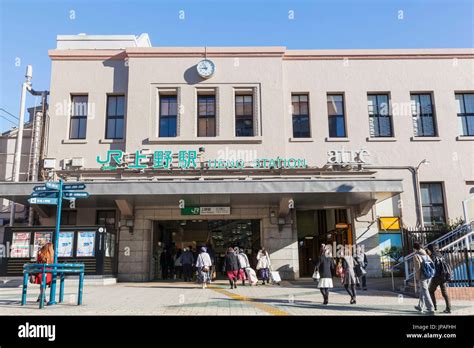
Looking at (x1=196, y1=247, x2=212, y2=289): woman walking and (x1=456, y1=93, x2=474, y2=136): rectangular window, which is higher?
(x1=456, y1=93, x2=474, y2=136): rectangular window

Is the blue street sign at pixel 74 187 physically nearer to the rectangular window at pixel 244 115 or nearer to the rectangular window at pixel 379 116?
the rectangular window at pixel 244 115

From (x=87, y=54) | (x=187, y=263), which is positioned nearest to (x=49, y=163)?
(x=87, y=54)

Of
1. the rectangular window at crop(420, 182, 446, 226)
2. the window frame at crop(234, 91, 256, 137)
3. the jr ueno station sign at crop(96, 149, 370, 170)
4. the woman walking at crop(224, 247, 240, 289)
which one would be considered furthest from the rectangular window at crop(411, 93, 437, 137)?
the woman walking at crop(224, 247, 240, 289)

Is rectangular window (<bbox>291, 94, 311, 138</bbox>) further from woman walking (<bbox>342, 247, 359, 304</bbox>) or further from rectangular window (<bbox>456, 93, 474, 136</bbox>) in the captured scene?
woman walking (<bbox>342, 247, 359, 304</bbox>)

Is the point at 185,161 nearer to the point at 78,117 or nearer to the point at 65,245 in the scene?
the point at 78,117

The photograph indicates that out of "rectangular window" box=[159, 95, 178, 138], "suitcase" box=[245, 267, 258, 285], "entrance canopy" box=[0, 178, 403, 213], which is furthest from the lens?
"rectangular window" box=[159, 95, 178, 138]

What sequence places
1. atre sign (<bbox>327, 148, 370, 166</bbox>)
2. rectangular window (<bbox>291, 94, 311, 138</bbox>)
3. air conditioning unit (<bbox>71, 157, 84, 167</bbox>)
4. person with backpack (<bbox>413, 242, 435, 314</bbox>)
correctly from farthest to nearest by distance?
rectangular window (<bbox>291, 94, 311, 138</bbox>) < atre sign (<bbox>327, 148, 370, 166</bbox>) < air conditioning unit (<bbox>71, 157, 84, 167</bbox>) < person with backpack (<bbox>413, 242, 435, 314</bbox>)

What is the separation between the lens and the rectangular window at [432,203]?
20.9 m

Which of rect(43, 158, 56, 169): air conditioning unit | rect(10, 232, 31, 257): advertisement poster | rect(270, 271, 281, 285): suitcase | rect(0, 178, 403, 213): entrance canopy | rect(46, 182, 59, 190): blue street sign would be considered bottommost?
rect(270, 271, 281, 285): suitcase

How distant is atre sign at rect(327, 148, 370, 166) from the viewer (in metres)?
20.6

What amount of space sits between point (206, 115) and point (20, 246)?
1011 cm

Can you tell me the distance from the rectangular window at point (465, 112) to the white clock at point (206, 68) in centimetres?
1241

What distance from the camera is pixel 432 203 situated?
69.0 feet
